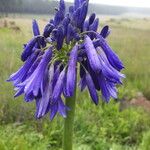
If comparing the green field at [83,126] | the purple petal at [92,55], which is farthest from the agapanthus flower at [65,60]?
the green field at [83,126]

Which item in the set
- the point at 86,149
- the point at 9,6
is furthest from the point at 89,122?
the point at 9,6

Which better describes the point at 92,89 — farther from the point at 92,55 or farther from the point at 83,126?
the point at 83,126

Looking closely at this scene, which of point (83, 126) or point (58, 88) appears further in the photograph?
point (83, 126)

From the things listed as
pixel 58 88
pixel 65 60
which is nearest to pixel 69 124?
pixel 58 88

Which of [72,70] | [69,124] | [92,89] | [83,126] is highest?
[72,70]

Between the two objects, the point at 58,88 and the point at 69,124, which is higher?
the point at 58,88

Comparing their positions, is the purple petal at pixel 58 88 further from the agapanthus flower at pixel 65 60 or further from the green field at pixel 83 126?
the green field at pixel 83 126

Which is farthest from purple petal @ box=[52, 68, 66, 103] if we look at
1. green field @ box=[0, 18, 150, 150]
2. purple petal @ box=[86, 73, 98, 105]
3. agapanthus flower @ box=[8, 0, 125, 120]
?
green field @ box=[0, 18, 150, 150]

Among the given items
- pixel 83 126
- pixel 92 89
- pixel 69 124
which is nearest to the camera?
pixel 69 124

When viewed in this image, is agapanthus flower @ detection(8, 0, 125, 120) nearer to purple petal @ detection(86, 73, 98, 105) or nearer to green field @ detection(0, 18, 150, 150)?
purple petal @ detection(86, 73, 98, 105)
